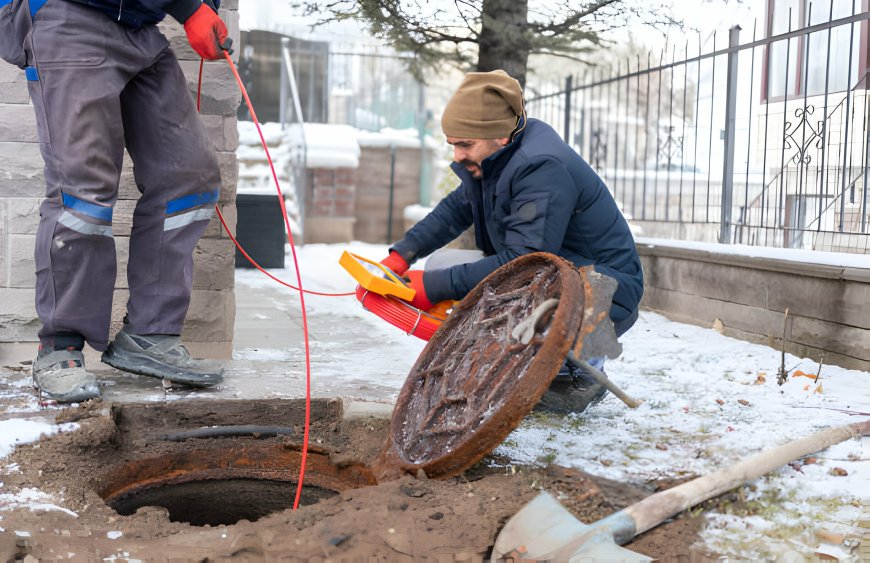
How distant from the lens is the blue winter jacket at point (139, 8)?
244cm

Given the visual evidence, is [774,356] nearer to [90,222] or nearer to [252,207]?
[90,222]

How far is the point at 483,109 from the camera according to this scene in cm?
248

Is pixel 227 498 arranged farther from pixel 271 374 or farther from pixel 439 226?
pixel 439 226

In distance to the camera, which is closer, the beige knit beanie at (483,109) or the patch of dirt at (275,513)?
the patch of dirt at (275,513)

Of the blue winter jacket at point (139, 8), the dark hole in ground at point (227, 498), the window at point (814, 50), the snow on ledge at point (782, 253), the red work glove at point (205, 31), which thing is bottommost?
the dark hole in ground at point (227, 498)

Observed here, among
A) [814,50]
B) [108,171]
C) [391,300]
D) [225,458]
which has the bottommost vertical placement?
[225,458]

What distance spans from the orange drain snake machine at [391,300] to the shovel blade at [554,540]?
0.97 meters

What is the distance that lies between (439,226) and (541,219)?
0.61 metres

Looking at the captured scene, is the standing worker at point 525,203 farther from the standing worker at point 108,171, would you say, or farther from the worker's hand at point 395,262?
the standing worker at point 108,171

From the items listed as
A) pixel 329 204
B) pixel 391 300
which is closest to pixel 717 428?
pixel 391 300

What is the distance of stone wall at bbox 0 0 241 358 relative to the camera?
315 centimetres

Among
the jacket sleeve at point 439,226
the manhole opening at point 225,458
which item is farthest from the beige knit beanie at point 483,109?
the manhole opening at point 225,458

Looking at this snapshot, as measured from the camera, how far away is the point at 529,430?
95.0 inches

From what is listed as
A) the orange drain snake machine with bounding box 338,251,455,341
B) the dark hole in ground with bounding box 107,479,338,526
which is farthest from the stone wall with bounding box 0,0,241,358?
the orange drain snake machine with bounding box 338,251,455,341
